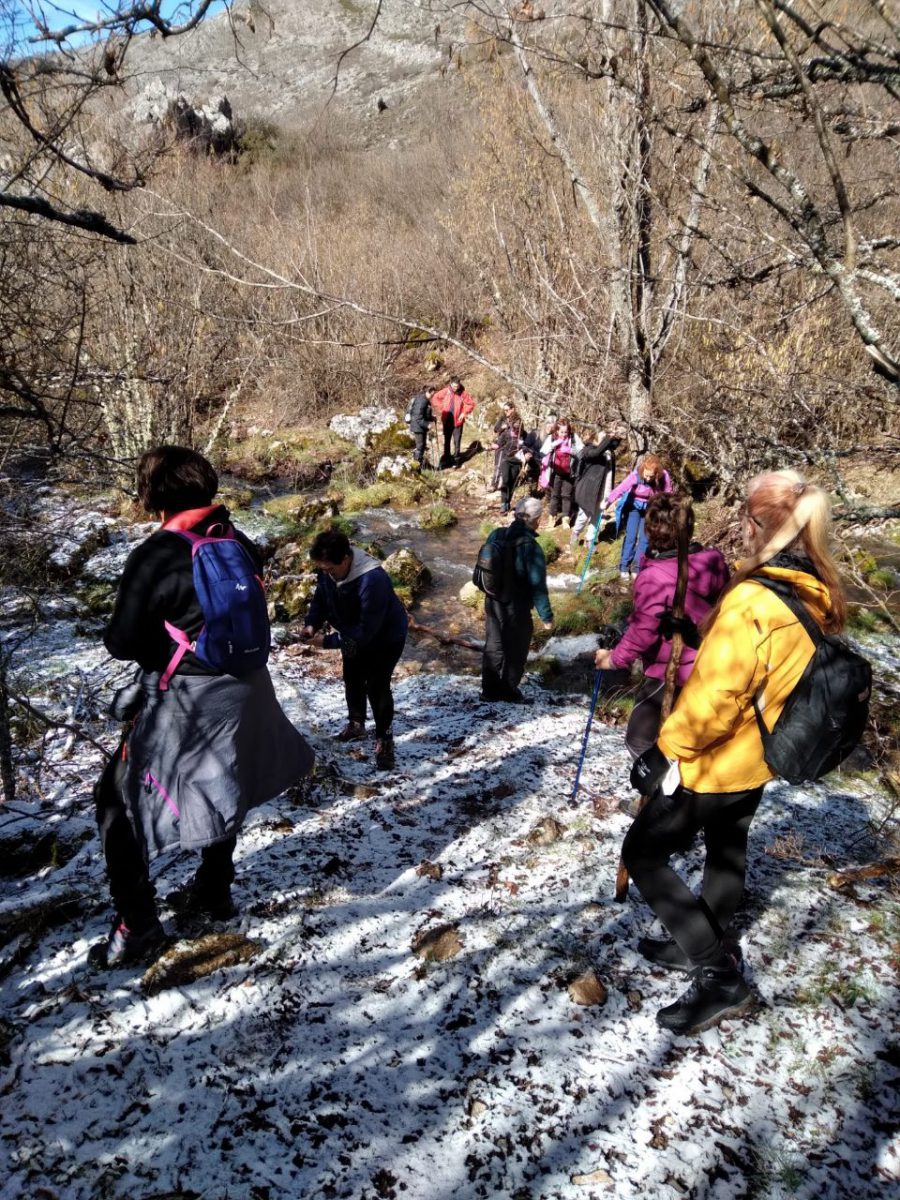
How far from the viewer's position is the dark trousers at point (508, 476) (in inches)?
471

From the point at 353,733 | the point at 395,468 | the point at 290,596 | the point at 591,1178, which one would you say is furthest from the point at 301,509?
the point at 591,1178

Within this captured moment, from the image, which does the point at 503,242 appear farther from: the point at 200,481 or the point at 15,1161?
the point at 15,1161

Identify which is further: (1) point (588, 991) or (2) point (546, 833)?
(2) point (546, 833)

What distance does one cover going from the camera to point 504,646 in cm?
561

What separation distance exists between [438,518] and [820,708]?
33.8ft

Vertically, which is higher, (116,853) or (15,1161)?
(116,853)

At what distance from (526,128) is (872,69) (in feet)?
38.1

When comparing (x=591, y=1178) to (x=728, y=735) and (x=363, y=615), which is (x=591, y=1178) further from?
(x=363, y=615)

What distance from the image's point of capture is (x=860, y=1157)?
206cm

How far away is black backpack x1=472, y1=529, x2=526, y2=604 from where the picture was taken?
17.2ft

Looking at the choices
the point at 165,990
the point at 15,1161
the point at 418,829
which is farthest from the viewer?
the point at 418,829

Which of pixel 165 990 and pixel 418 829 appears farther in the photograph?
pixel 418 829

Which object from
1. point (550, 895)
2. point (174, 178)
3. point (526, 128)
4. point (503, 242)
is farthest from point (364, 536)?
point (174, 178)

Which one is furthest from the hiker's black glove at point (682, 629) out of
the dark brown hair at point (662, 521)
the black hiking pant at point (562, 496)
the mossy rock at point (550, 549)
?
the black hiking pant at point (562, 496)
